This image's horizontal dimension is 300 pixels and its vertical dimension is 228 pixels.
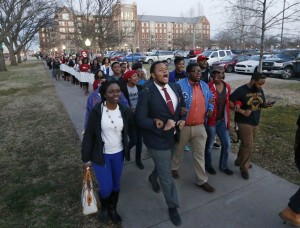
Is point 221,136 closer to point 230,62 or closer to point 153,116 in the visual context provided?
point 153,116

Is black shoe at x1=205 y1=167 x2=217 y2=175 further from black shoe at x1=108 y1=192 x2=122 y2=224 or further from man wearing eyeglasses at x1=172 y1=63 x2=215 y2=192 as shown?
black shoe at x1=108 y1=192 x2=122 y2=224

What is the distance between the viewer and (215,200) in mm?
3602

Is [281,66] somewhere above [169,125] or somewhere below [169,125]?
below

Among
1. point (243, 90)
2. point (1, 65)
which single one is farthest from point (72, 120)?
point (1, 65)

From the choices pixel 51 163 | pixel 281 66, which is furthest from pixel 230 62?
pixel 51 163

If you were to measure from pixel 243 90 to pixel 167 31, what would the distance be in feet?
412

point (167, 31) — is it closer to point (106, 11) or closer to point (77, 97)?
point (106, 11)

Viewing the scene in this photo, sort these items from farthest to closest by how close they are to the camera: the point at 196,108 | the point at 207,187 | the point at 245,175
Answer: the point at 245,175 → the point at 207,187 → the point at 196,108

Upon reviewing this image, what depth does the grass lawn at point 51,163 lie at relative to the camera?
3447 mm

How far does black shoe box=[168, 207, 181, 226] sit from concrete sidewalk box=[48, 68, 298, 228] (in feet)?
0.18

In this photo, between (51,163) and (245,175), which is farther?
(51,163)

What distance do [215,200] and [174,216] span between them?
726mm

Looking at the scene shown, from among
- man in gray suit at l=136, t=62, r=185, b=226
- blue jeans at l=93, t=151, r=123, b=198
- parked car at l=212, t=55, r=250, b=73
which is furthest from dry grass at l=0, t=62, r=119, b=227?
parked car at l=212, t=55, r=250, b=73

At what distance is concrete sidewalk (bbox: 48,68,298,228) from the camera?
3199 millimetres
